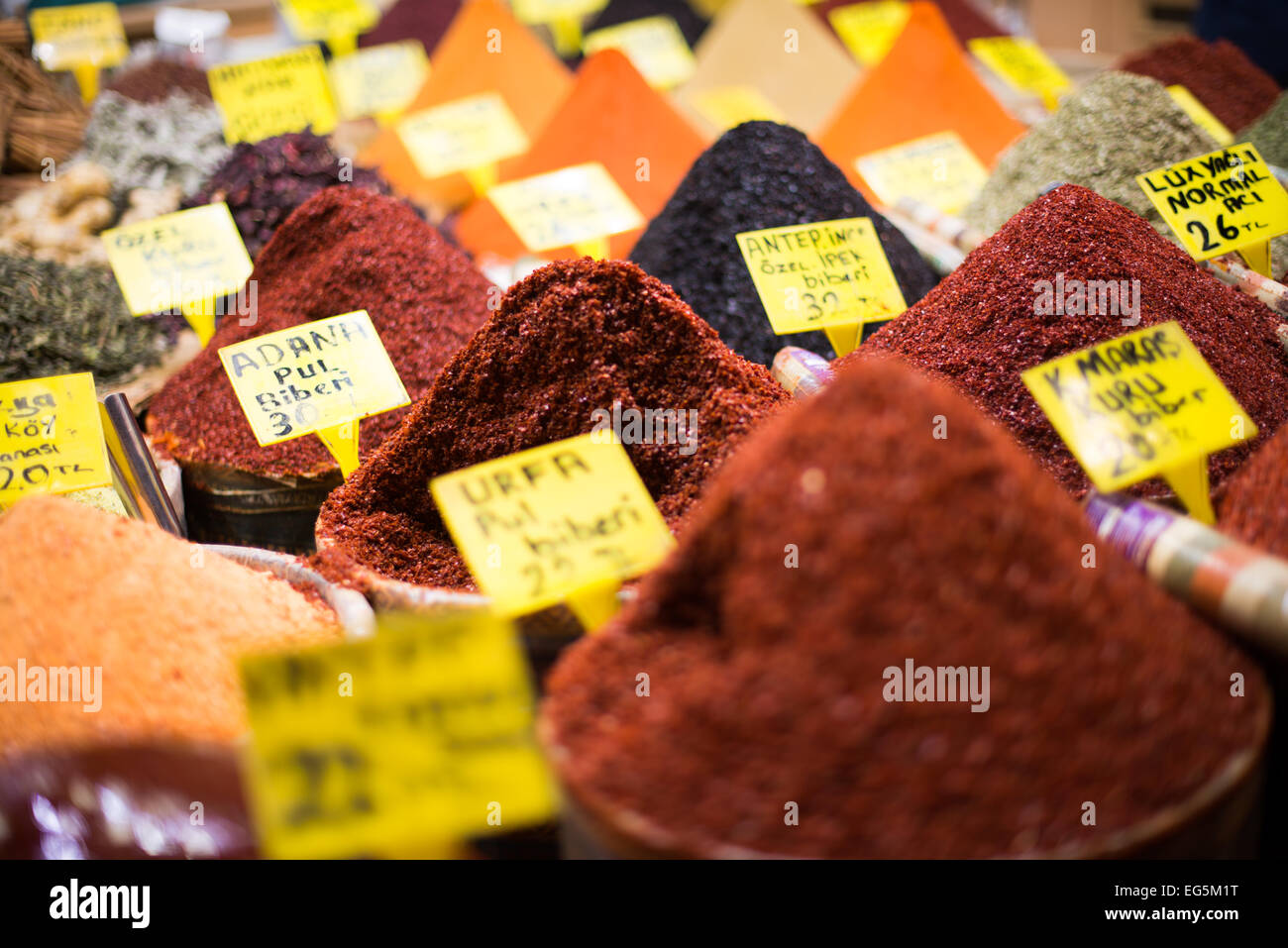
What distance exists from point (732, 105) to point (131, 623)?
1996 mm

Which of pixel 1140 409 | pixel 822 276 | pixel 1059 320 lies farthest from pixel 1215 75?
pixel 1140 409

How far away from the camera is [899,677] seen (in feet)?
2.01

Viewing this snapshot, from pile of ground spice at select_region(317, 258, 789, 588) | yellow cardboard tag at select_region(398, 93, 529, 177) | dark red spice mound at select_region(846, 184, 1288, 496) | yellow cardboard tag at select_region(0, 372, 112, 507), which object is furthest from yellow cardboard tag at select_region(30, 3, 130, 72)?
dark red spice mound at select_region(846, 184, 1288, 496)

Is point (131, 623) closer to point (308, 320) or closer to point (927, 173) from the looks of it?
point (308, 320)

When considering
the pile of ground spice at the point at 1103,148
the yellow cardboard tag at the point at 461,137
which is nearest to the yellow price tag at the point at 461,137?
the yellow cardboard tag at the point at 461,137

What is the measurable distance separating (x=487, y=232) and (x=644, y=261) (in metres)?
0.60

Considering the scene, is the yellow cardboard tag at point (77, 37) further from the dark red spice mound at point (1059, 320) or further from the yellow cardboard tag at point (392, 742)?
the yellow cardboard tag at point (392, 742)

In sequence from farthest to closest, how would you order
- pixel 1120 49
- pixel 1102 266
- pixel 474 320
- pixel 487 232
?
1. pixel 1120 49
2. pixel 487 232
3. pixel 474 320
4. pixel 1102 266

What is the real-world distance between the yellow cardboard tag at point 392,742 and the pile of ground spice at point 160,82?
82.7 inches

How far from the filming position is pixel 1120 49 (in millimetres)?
2996

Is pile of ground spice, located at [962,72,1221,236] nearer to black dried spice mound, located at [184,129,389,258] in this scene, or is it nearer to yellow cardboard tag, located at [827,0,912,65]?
black dried spice mound, located at [184,129,389,258]

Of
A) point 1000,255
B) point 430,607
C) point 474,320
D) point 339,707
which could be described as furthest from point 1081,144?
point 339,707

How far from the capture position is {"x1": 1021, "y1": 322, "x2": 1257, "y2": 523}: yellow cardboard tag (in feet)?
2.67

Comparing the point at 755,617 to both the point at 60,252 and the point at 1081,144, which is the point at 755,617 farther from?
the point at 60,252
